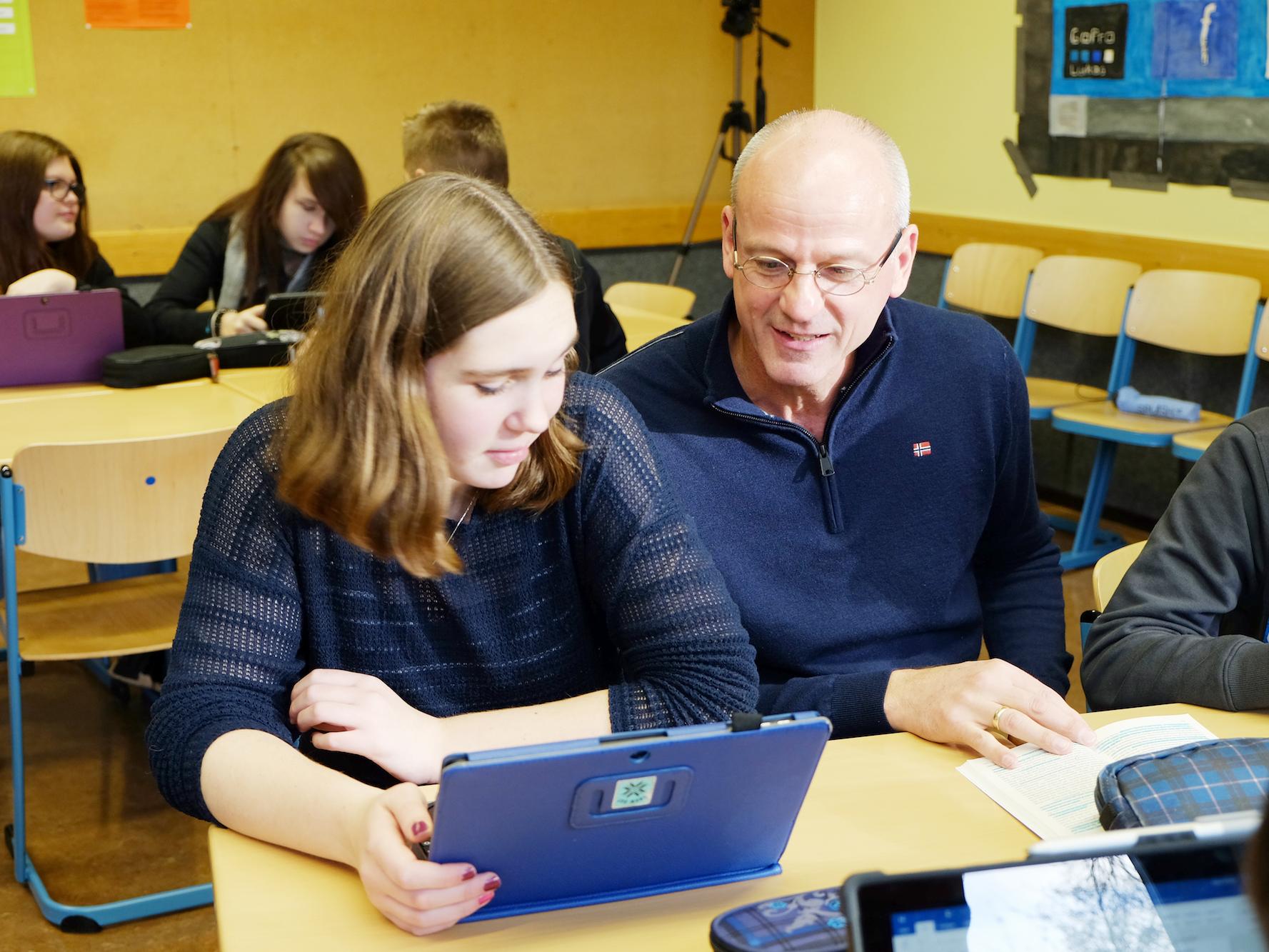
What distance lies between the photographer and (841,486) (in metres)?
1.67

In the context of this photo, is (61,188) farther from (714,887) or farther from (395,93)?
(714,887)

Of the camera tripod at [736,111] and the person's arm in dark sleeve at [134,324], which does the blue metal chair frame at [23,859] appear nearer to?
the person's arm in dark sleeve at [134,324]

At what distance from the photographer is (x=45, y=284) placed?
334 centimetres

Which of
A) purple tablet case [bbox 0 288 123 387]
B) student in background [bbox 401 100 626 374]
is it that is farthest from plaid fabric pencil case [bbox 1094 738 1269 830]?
purple tablet case [bbox 0 288 123 387]

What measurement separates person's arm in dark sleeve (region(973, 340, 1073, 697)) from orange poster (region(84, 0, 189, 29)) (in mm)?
4275

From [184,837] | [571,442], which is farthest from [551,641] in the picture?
[184,837]

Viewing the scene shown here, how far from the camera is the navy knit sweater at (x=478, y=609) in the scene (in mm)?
1265

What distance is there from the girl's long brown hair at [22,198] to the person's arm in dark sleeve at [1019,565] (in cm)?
270

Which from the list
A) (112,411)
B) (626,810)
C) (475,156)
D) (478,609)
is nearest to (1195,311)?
(475,156)

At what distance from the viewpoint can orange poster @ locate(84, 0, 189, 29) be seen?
4.96 m

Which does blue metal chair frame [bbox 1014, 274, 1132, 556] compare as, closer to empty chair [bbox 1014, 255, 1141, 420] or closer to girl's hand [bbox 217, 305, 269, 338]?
empty chair [bbox 1014, 255, 1141, 420]

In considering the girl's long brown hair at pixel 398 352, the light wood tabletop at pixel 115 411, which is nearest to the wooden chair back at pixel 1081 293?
the light wood tabletop at pixel 115 411

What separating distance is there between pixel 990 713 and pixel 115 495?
5.50ft

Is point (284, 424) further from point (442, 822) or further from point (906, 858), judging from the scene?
point (906, 858)
